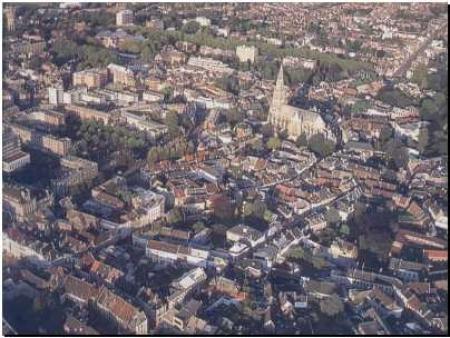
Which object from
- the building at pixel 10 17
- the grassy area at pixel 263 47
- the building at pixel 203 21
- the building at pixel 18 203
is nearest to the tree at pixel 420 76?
the grassy area at pixel 263 47

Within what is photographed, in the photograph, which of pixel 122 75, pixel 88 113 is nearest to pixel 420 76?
pixel 122 75

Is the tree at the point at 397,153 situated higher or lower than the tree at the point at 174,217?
higher

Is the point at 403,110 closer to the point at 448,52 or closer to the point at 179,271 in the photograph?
the point at 448,52

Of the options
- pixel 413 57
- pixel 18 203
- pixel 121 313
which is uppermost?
pixel 413 57

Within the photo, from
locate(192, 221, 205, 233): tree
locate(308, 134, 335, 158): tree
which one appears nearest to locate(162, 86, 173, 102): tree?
locate(308, 134, 335, 158): tree

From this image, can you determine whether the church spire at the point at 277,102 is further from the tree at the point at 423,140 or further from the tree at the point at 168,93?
the tree at the point at 423,140

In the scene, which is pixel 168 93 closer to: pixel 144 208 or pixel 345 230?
pixel 144 208

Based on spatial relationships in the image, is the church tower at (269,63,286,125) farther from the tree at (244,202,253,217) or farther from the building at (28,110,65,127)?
the tree at (244,202,253,217)
